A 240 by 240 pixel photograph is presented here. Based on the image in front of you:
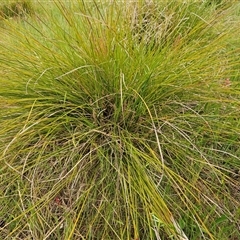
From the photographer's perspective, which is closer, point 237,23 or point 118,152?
point 118,152

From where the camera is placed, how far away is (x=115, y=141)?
1247 mm

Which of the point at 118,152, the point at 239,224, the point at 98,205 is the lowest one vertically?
the point at 239,224

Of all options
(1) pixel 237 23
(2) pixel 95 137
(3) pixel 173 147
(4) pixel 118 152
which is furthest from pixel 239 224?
(1) pixel 237 23

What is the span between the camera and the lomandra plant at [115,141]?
1157mm

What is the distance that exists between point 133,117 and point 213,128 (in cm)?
→ 29

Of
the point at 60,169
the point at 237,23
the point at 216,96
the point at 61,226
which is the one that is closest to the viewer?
the point at 61,226

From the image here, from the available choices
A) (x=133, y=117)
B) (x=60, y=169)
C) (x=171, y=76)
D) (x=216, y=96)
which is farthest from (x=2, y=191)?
(x=216, y=96)

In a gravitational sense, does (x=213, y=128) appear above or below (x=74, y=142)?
below

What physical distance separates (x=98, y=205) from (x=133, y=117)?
32cm

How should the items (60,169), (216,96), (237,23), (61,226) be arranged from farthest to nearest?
(237,23) → (216,96) → (60,169) → (61,226)

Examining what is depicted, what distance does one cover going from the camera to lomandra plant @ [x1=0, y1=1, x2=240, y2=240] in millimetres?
1157

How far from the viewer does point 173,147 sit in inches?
50.2

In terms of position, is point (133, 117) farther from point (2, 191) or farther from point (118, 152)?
point (2, 191)

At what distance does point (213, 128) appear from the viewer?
52.3 inches
